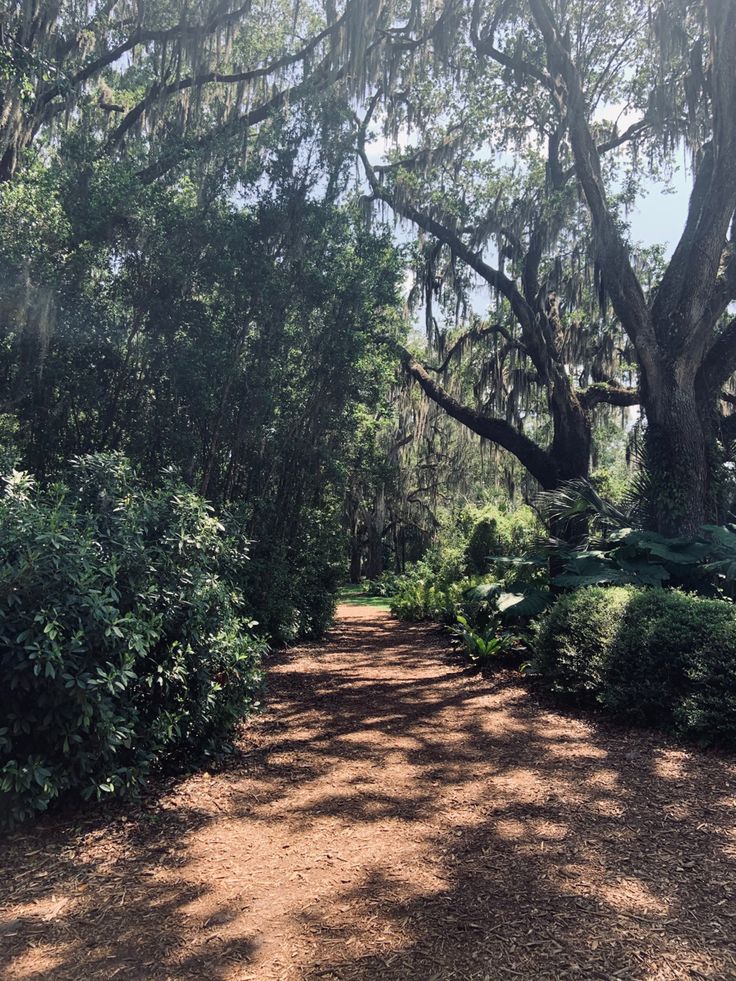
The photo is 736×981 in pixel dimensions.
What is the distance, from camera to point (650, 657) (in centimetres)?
513

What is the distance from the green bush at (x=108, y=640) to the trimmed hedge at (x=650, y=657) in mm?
2852

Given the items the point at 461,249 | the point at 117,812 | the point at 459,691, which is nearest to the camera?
the point at 117,812

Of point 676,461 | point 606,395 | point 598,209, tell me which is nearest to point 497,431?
point 606,395

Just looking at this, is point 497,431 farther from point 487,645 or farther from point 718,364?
point 487,645

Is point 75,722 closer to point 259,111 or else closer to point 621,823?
point 621,823

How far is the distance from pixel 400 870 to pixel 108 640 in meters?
1.80

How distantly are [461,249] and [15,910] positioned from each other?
12.2m

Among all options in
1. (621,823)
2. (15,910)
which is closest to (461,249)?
(621,823)

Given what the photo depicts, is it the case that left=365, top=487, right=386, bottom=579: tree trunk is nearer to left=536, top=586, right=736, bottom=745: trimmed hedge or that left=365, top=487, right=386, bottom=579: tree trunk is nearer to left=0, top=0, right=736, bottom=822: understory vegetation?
left=0, top=0, right=736, bottom=822: understory vegetation

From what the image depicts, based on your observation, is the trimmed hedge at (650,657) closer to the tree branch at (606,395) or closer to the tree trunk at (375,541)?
the tree branch at (606,395)

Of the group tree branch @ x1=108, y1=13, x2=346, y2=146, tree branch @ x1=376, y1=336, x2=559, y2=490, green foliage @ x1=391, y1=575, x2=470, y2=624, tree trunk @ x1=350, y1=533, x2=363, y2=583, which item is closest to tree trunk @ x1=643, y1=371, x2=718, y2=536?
tree branch @ x1=376, y1=336, x2=559, y2=490

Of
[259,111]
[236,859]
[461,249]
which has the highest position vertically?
[259,111]

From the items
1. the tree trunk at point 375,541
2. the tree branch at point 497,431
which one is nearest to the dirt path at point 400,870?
the tree branch at point 497,431

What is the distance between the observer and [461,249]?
12.6m
